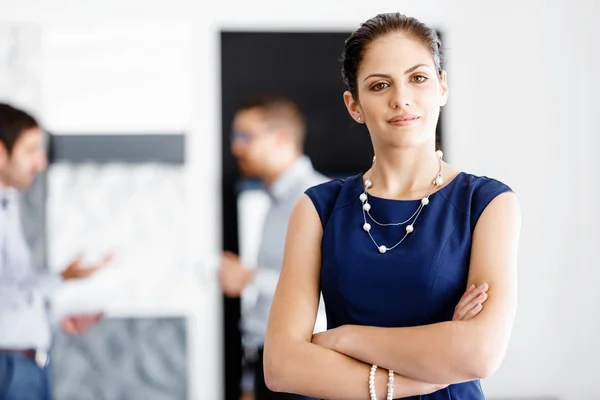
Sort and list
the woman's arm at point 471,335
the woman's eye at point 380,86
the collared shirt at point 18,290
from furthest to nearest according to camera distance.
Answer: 1. the collared shirt at point 18,290
2. the woman's eye at point 380,86
3. the woman's arm at point 471,335

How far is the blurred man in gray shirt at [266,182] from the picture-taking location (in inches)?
152

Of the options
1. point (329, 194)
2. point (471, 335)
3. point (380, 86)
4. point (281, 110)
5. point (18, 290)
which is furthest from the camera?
point (281, 110)

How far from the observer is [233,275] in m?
3.87

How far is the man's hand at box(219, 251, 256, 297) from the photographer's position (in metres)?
3.87

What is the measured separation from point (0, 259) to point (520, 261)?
96.1 inches

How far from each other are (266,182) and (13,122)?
1207mm

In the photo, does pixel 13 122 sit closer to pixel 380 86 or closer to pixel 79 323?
pixel 79 323

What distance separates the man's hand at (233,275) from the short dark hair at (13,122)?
1088 millimetres

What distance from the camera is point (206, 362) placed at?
12.8 ft

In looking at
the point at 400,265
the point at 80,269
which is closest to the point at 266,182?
the point at 80,269

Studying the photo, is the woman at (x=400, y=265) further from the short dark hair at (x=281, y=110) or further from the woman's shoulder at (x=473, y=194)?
the short dark hair at (x=281, y=110)

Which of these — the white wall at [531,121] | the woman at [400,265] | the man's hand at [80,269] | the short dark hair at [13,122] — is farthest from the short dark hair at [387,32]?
the short dark hair at [13,122]

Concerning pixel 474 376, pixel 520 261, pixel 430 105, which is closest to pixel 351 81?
pixel 430 105

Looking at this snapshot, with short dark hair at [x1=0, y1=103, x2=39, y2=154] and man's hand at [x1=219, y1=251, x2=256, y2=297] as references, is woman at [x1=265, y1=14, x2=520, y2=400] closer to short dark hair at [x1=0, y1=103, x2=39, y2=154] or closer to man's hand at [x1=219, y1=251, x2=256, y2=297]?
man's hand at [x1=219, y1=251, x2=256, y2=297]
